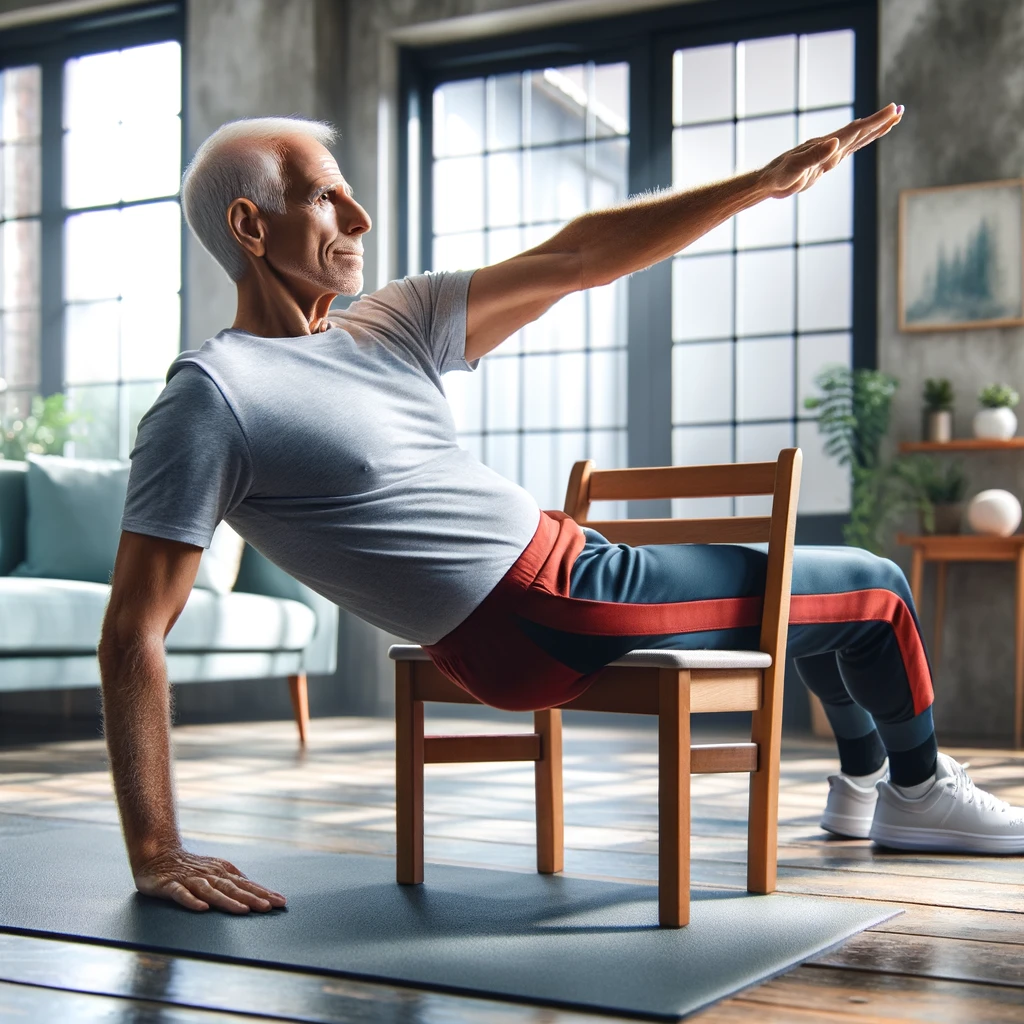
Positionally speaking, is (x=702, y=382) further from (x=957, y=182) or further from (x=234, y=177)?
(x=234, y=177)

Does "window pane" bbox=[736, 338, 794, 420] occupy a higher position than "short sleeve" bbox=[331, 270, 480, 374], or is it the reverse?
"window pane" bbox=[736, 338, 794, 420]

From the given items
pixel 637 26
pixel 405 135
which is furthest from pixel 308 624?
pixel 637 26

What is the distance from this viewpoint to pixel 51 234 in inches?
249

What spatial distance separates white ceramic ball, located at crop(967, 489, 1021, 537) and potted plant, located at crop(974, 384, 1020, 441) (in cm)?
21

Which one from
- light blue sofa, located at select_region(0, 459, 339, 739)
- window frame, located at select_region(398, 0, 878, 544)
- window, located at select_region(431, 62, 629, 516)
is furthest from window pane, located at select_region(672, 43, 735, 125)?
light blue sofa, located at select_region(0, 459, 339, 739)

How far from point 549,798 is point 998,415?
2.94 m

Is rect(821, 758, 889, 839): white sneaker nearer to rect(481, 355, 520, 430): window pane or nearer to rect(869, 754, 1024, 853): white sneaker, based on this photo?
rect(869, 754, 1024, 853): white sneaker

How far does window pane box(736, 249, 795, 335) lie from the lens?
512 centimetres

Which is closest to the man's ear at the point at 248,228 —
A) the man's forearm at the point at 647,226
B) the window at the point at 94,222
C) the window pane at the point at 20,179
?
the man's forearm at the point at 647,226

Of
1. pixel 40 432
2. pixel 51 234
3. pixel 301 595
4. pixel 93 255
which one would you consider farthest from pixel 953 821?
pixel 51 234

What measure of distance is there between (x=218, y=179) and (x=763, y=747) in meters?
1.03

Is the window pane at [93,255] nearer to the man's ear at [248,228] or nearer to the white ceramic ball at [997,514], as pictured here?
the white ceramic ball at [997,514]

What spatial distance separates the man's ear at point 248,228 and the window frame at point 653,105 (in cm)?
340

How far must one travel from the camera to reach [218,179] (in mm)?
1818
